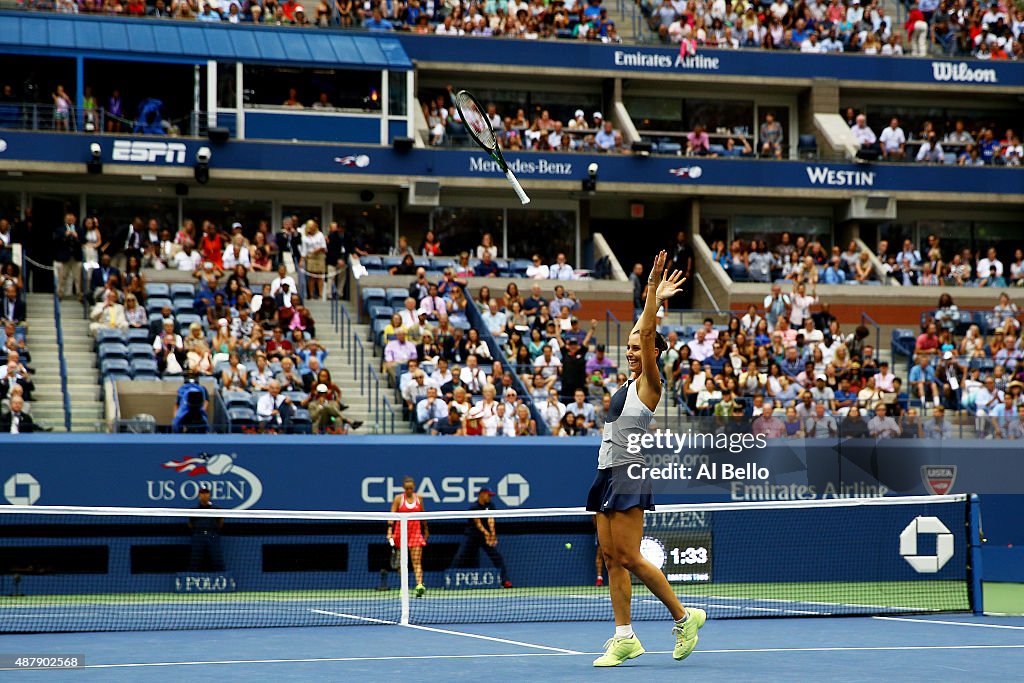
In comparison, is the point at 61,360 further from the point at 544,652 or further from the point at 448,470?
the point at 544,652

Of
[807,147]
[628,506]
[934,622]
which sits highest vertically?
[807,147]

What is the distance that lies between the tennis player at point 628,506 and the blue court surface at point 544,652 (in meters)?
0.21

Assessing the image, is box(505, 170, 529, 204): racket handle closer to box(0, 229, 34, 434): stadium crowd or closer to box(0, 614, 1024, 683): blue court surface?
box(0, 614, 1024, 683): blue court surface

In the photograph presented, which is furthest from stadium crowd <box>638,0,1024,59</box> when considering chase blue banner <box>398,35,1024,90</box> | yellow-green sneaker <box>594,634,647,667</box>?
yellow-green sneaker <box>594,634,647,667</box>

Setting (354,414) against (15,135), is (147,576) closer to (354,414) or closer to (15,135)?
(354,414)

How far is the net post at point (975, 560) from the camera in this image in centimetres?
1407

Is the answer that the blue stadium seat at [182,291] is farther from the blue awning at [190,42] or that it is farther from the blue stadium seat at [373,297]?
the blue awning at [190,42]

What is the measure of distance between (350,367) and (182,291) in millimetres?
3508

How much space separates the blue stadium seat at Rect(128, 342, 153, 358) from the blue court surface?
11.1 metres

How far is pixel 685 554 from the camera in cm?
1966

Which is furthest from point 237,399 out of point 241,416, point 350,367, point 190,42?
point 190,42

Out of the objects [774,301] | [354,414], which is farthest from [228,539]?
[774,301]
